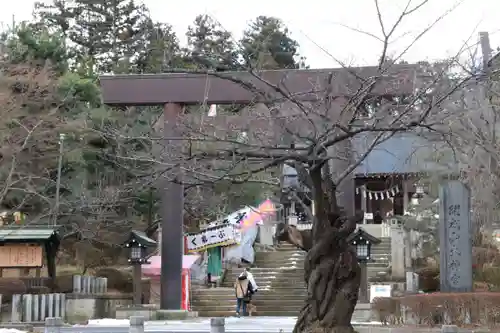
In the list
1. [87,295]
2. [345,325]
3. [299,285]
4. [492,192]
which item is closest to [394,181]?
[299,285]

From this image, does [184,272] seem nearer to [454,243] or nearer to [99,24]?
[454,243]

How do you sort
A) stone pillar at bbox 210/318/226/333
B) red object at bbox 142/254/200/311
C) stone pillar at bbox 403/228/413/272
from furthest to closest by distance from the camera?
1. stone pillar at bbox 403/228/413/272
2. red object at bbox 142/254/200/311
3. stone pillar at bbox 210/318/226/333

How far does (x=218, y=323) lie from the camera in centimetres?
1140

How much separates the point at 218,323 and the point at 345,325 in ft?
6.98

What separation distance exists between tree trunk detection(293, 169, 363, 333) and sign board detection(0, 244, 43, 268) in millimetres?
12062

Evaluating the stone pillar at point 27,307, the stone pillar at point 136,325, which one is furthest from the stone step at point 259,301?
the stone pillar at point 136,325

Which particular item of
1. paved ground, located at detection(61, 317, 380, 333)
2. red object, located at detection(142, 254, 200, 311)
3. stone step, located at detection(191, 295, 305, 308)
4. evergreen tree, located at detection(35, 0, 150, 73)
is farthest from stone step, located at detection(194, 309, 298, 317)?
evergreen tree, located at detection(35, 0, 150, 73)

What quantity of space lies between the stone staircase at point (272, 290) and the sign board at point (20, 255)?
6.77 meters

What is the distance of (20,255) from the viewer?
21.0 meters

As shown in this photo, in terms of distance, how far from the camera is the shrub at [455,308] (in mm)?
14578

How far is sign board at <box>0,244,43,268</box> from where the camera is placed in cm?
2091

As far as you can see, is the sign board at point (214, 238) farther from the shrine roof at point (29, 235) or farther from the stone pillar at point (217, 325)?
the stone pillar at point (217, 325)

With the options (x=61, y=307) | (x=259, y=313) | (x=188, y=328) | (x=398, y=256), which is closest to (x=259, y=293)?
(x=259, y=313)

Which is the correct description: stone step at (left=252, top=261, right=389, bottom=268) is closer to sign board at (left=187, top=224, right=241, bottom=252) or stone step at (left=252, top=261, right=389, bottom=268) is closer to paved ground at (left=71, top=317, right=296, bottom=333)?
sign board at (left=187, top=224, right=241, bottom=252)
